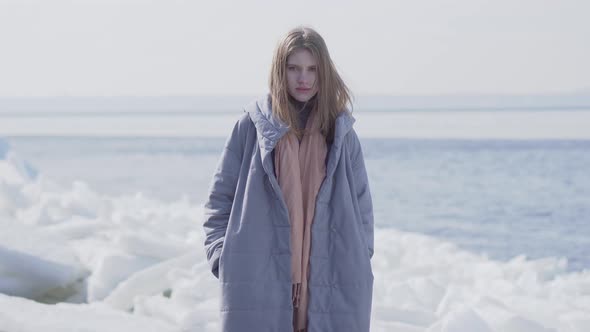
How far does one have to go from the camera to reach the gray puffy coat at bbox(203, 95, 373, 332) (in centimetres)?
218

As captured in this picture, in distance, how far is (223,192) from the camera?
2.26m

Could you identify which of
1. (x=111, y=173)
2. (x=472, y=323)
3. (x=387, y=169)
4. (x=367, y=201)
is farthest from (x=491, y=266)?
(x=111, y=173)

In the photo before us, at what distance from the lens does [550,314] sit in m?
4.07

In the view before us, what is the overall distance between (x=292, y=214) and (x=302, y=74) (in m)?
0.34

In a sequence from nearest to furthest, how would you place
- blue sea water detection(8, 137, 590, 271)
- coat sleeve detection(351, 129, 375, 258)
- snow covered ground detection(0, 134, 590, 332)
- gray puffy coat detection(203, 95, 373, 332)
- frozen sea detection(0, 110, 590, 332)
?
1. gray puffy coat detection(203, 95, 373, 332)
2. coat sleeve detection(351, 129, 375, 258)
3. snow covered ground detection(0, 134, 590, 332)
4. frozen sea detection(0, 110, 590, 332)
5. blue sea water detection(8, 137, 590, 271)

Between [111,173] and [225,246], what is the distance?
1238 centimetres

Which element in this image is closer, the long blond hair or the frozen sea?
the long blond hair

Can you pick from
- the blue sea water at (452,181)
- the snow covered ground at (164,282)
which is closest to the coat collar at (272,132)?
the snow covered ground at (164,282)

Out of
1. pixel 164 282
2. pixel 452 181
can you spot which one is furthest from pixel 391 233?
pixel 452 181

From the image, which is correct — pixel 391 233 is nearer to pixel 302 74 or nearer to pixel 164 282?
pixel 164 282

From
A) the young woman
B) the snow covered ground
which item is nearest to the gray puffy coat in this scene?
the young woman

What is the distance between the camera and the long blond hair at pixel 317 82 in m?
2.23

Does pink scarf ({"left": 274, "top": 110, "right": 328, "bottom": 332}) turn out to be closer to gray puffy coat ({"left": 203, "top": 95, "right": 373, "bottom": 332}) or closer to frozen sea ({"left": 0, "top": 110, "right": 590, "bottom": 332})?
gray puffy coat ({"left": 203, "top": 95, "right": 373, "bottom": 332})

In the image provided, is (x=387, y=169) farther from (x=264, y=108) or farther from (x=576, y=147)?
(x=264, y=108)
